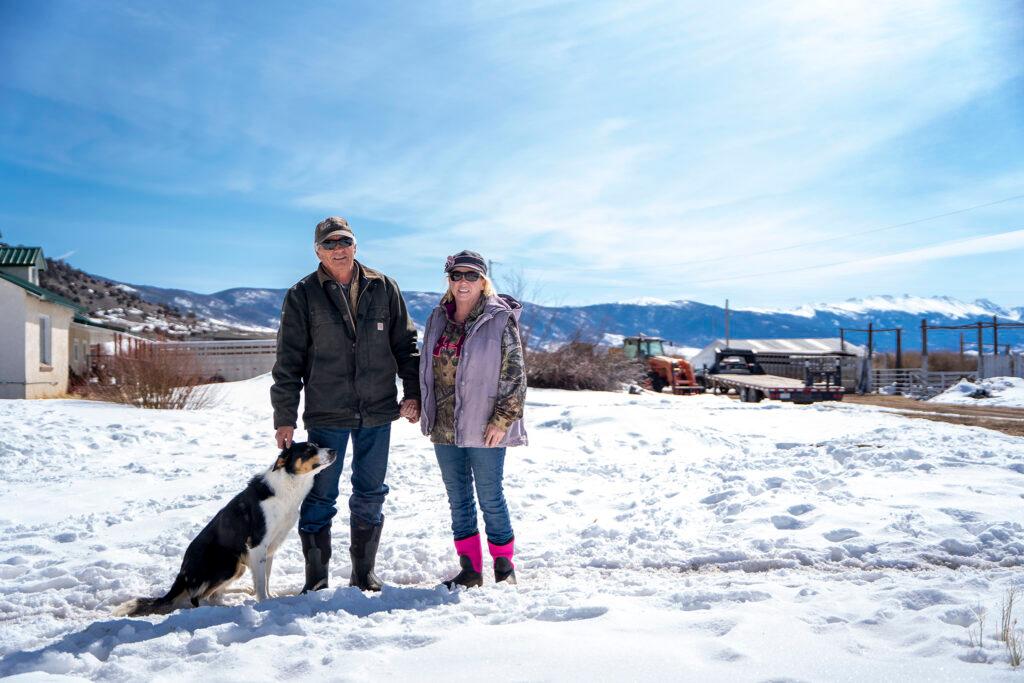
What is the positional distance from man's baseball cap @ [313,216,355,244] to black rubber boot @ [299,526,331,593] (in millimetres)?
1647

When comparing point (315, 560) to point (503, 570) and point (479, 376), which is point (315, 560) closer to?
point (503, 570)

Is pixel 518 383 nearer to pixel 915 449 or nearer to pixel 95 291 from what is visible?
pixel 915 449

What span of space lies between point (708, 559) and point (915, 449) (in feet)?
14.1

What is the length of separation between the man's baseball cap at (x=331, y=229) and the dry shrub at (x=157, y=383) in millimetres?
11334

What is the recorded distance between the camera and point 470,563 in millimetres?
3801

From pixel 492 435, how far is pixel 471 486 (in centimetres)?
45

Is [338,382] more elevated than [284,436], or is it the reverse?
[338,382]

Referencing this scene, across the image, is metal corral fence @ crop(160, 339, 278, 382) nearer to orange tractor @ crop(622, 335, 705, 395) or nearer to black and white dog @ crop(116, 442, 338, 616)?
orange tractor @ crop(622, 335, 705, 395)

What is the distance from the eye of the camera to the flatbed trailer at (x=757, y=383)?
19328mm

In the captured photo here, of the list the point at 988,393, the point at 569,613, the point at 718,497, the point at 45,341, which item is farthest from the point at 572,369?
the point at 569,613

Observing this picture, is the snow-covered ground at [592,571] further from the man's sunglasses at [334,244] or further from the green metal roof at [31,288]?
the green metal roof at [31,288]

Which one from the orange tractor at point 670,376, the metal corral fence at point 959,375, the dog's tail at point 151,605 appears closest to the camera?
the dog's tail at point 151,605

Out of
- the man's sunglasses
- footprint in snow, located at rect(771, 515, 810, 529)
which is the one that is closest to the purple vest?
the man's sunglasses

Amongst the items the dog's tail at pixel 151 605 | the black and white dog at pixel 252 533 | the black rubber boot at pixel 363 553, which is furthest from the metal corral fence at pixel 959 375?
the dog's tail at pixel 151 605
